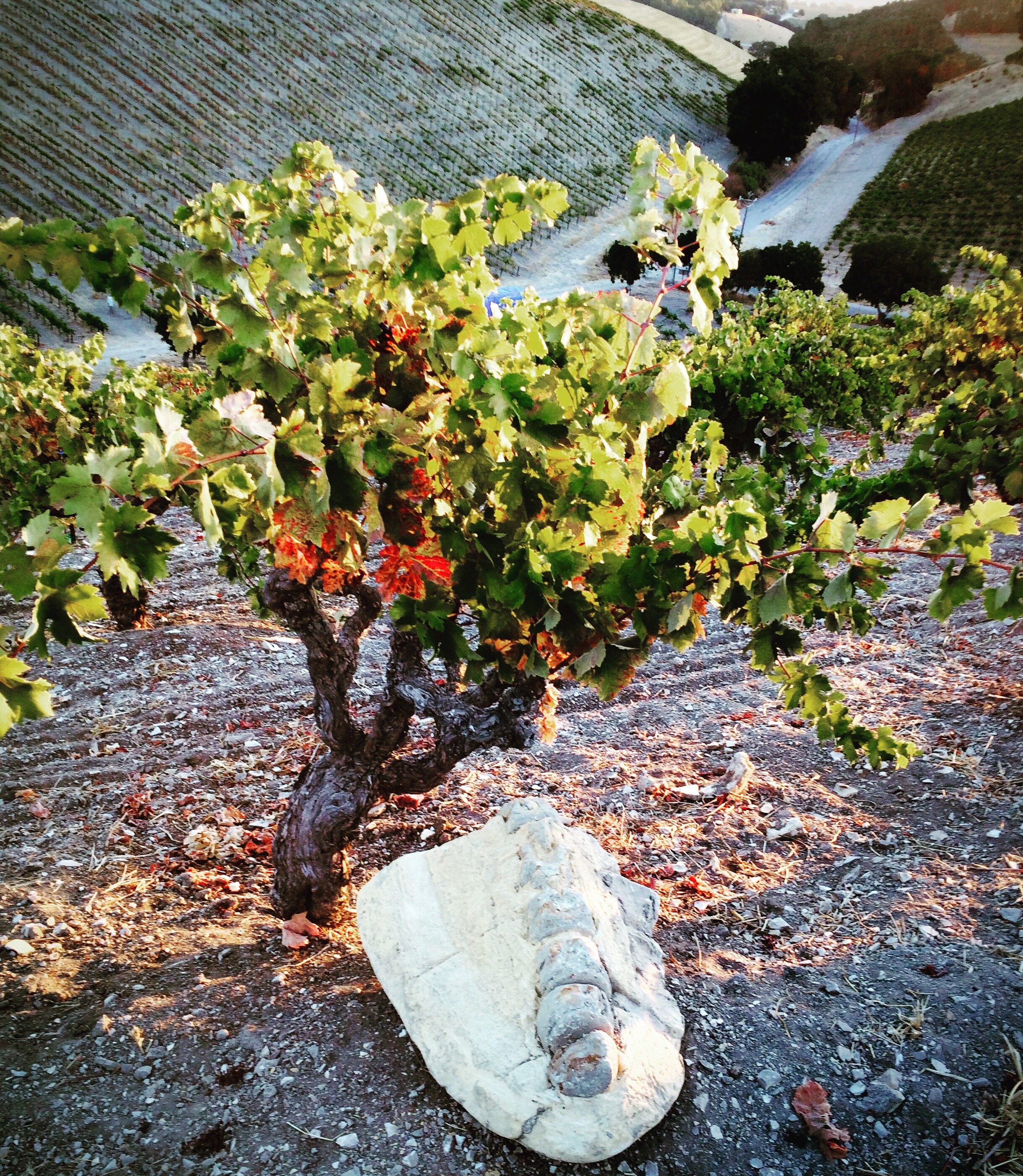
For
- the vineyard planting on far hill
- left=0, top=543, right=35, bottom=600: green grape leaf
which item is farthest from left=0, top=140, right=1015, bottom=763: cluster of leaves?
the vineyard planting on far hill

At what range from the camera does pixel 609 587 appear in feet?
6.57

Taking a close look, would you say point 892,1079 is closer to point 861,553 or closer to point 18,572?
point 861,553

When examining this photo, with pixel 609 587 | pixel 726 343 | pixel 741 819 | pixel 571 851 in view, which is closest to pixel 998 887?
pixel 741 819

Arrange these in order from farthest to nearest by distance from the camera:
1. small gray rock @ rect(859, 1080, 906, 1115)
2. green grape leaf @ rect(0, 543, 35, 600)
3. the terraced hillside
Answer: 1. the terraced hillside
2. small gray rock @ rect(859, 1080, 906, 1115)
3. green grape leaf @ rect(0, 543, 35, 600)

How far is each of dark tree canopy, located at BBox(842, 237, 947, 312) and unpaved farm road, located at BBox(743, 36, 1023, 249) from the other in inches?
292

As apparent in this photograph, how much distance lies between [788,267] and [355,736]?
28.6m

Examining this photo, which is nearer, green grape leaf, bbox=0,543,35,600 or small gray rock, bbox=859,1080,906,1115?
green grape leaf, bbox=0,543,35,600

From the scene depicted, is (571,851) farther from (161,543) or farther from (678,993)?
(161,543)

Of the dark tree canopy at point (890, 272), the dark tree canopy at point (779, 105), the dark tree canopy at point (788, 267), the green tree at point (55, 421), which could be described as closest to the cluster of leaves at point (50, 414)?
the green tree at point (55, 421)

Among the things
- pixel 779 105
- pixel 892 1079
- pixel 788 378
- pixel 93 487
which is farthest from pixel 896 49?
pixel 93 487

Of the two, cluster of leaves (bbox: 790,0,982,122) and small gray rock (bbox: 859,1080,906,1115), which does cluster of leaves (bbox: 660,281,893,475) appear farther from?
cluster of leaves (bbox: 790,0,982,122)

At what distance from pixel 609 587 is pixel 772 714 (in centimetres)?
283

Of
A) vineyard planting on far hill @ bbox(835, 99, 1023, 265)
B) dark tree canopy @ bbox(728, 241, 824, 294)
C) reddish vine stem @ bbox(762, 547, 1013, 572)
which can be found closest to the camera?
reddish vine stem @ bbox(762, 547, 1013, 572)

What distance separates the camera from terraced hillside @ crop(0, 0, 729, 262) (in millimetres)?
29391
